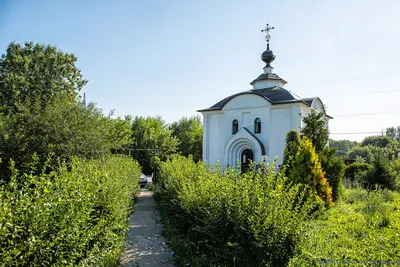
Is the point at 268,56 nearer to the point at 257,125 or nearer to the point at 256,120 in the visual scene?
the point at 256,120

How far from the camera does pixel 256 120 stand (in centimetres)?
2403

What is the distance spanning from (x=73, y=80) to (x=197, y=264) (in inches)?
946

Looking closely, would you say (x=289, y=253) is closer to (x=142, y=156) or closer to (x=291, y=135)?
(x=291, y=135)

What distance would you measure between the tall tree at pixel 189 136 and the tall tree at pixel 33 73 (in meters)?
18.7

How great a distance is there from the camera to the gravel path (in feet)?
17.6

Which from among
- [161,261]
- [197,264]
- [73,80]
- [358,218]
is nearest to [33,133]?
[161,261]

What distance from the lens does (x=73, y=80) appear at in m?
25.2

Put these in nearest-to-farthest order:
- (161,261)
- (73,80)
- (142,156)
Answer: (161,261)
(73,80)
(142,156)

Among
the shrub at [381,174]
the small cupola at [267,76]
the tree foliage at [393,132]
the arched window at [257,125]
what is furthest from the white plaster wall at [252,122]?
the tree foliage at [393,132]

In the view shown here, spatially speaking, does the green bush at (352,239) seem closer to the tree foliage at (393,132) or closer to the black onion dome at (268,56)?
the black onion dome at (268,56)

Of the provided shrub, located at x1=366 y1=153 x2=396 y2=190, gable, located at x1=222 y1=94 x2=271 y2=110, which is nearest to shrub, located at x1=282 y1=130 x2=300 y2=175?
shrub, located at x1=366 y1=153 x2=396 y2=190

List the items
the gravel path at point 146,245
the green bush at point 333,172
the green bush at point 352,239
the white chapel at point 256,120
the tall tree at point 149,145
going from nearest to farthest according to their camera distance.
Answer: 1. the green bush at point 352,239
2. the gravel path at point 146,245
3. the green bush at point 333,172
4. the white chapel at point 256,120
5. the tall tree at point 149,145

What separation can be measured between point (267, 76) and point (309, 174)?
19007 mm

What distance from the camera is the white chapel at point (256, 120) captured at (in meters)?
22.7
